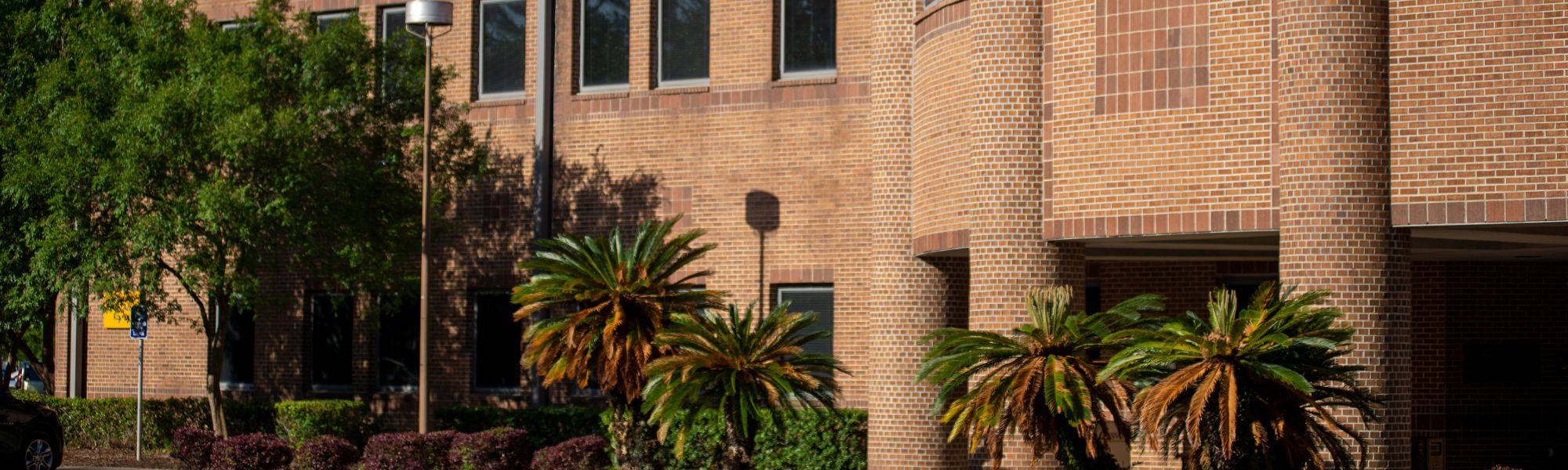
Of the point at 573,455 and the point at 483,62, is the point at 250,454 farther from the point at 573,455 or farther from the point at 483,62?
the point at 483,62

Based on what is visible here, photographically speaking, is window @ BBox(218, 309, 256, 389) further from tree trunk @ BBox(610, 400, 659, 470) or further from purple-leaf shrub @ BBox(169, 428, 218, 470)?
tree trunk @ BBox(610, 400, 659, 470)

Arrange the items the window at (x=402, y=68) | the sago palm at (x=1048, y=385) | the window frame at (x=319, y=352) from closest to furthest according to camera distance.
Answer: the sago palm at (x=1048, y=385) < the window at (x=402, y=68) < the window frame at (x=319, y=352)

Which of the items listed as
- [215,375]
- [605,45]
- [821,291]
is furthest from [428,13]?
[215,375]

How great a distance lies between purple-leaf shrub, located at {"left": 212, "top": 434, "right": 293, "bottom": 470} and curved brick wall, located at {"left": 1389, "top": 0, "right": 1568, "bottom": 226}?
54.4 ft

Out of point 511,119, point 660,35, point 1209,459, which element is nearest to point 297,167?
point 511,119

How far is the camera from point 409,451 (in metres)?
25.1

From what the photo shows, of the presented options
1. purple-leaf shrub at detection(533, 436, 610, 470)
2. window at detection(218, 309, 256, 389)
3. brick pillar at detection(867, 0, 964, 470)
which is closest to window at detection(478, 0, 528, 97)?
window at detection(218, 309, 256, 389)

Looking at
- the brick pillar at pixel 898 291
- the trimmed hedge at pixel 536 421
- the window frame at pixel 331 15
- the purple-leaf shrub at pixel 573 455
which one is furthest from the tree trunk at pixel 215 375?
the brick pillar at pixel 898 291

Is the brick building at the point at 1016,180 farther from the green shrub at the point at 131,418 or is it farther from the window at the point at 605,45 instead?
the green shrub at the point at 131,418

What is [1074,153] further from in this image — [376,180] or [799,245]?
[376,180]

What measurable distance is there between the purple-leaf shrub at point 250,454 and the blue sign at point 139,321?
103 inches

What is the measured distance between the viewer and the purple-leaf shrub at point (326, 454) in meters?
25.7

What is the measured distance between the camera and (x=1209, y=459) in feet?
55.9

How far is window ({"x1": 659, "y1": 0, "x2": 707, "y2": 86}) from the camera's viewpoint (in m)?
28.8
